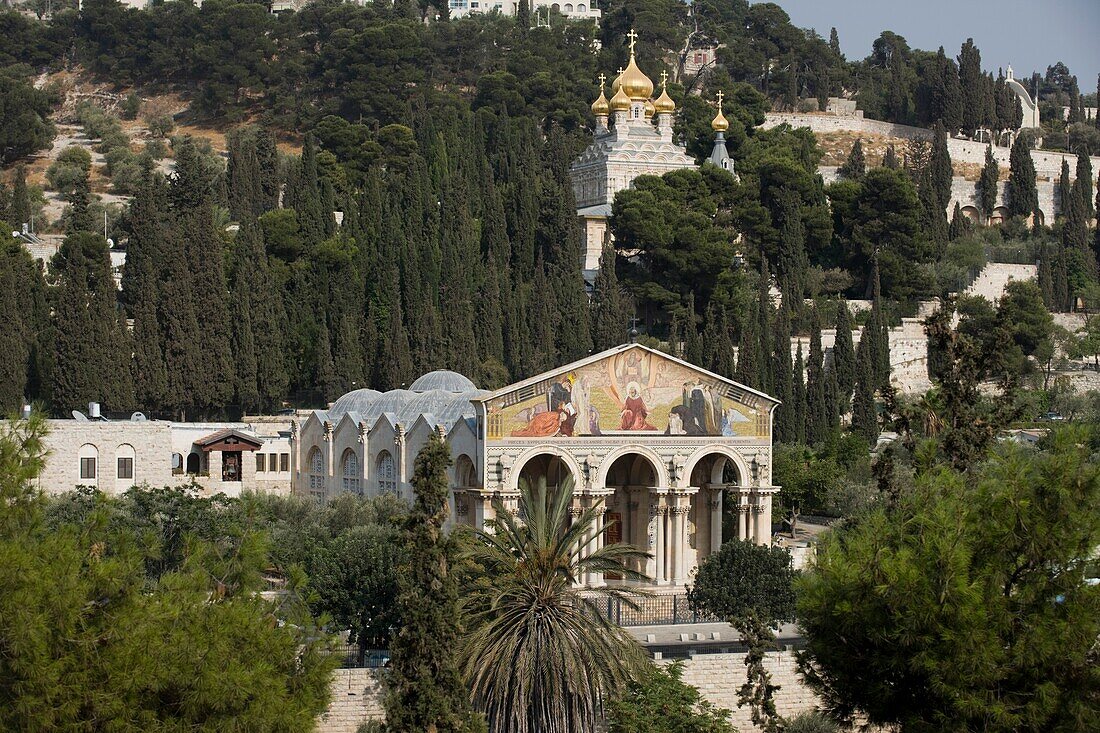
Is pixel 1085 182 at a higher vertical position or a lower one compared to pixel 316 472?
higher

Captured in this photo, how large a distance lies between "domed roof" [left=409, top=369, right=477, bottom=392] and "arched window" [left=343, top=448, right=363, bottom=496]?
3162mm

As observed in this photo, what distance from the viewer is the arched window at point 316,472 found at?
55656mm

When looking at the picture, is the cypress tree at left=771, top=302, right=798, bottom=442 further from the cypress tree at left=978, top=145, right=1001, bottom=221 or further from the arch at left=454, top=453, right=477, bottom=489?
the cypress tree at left=978, top=145, right=1001, bottom=221

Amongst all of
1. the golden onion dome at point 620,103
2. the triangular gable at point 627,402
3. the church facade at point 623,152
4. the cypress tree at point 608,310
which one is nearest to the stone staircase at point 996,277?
the church facade at point 623,152

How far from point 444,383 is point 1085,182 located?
49614mm

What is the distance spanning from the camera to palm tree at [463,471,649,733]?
1225 inches

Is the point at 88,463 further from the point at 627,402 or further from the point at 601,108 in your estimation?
the point at 601,108

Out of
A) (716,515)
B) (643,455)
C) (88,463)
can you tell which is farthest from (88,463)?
(716,515)

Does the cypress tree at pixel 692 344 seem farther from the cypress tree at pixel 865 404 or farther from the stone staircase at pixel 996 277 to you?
the stone staircase at pixel 996 277

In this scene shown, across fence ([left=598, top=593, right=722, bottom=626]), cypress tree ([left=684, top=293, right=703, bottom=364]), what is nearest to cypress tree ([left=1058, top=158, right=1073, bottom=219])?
cypress tree ([left=684, top=293, right=703, bottom=364])

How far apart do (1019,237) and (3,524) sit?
249 ft

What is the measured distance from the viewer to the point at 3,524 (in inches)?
1025

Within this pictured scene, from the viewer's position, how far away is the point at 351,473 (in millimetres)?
53625

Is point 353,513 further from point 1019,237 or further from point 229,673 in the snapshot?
point 1019,237
